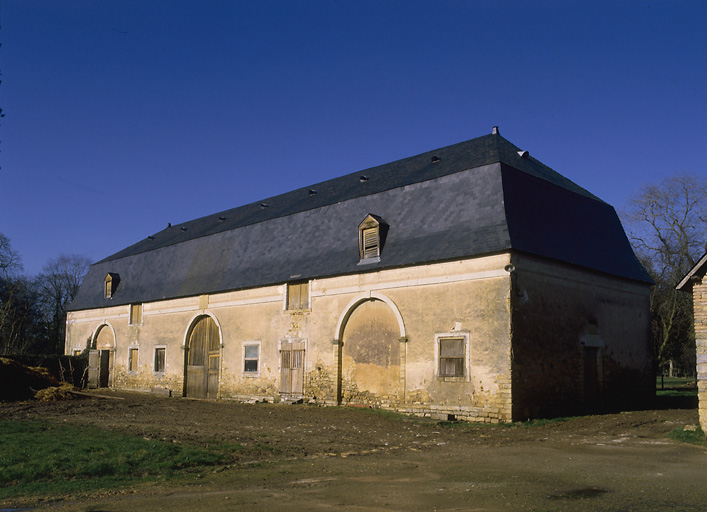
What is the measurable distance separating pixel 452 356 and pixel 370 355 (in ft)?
11.5

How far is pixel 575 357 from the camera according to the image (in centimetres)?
1984

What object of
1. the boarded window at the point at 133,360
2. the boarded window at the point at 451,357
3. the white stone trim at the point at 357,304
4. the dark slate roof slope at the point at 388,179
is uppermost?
the dark slate roof slope at the point at 388,179

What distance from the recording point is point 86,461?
1061cm

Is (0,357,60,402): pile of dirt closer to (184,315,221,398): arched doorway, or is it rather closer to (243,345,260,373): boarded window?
(184,315,221,398): arched doorway

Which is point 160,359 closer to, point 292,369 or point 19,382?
point 19,382

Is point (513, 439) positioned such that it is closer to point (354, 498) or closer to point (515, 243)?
point (515, 243)

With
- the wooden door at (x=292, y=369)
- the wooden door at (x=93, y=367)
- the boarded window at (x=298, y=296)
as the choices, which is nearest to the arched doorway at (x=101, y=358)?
the wooden door at (x=93, y=367)

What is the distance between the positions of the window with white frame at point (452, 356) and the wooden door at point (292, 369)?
21.4 feet

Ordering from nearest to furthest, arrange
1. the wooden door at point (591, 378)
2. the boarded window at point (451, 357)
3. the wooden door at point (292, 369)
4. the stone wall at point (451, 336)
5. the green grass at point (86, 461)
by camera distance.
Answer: the green grass at point (86, 461)
the stone wall at point (451, 336)
the boarded window at point (451, 357)
the wooden door at point (591, 378)
the wooden door at point (292, 369)

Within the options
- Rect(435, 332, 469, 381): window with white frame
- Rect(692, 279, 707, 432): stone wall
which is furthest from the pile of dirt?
Rect(692, 279, 707, 432): stone wall

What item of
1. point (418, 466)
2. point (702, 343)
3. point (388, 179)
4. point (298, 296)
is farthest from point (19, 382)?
point (702, 343)

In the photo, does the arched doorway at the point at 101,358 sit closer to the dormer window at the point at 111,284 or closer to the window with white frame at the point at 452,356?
the dormer window at the point at 111,284

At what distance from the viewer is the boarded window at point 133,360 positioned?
109ft

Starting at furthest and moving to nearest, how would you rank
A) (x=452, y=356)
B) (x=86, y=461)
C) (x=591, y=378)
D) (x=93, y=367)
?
(x=93, y=367), (x=591, y=378), (x=452, y=356), (x=86, y=461)
